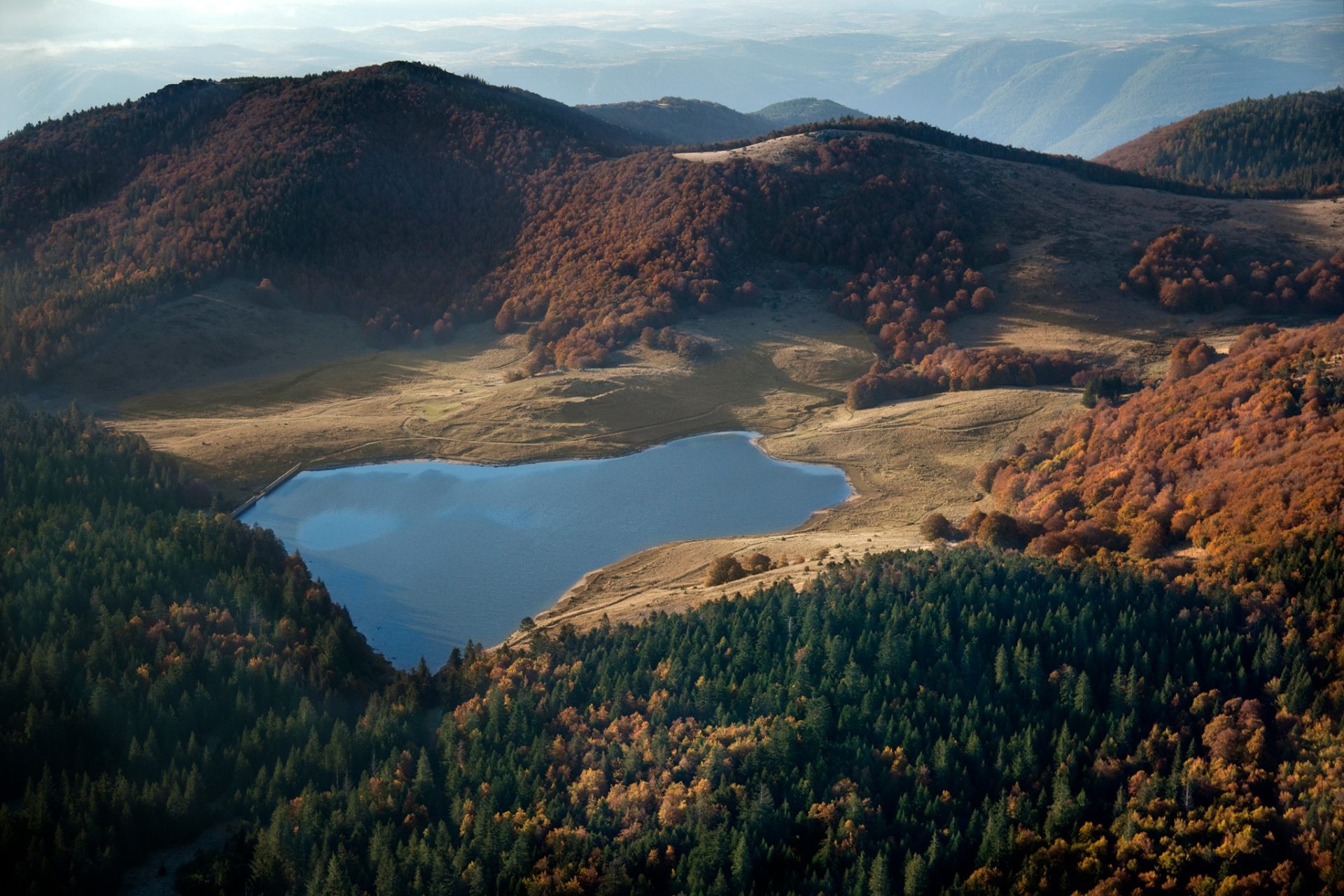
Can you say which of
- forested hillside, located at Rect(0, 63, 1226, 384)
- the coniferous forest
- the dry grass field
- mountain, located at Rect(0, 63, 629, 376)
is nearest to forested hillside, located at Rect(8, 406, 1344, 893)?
the coniferous forest

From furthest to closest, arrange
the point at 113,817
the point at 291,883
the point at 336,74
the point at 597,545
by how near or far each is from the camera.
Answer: the point at 336,74 < the point at 597,545 < the point at 113,817 < the point at 291,883

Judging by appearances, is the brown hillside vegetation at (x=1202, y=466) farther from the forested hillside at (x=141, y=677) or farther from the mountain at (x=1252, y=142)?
the mountain at (x=1252, y=142)

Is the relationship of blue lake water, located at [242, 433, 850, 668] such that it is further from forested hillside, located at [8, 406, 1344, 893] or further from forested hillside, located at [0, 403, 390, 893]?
forested hillside, located at [8, 406, 1344, 893]

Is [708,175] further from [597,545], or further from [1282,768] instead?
[1282,768]

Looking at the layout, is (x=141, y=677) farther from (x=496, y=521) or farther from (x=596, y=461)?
(x=596, y=461)

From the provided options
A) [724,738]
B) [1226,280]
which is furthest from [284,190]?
[724,738]

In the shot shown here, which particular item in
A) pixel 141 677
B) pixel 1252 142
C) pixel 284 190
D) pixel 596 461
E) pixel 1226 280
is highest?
pixel 1252 142

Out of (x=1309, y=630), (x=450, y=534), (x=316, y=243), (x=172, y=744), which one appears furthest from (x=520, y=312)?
(x=1309, y=630)

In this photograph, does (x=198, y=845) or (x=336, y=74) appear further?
(x=336, y=74)
